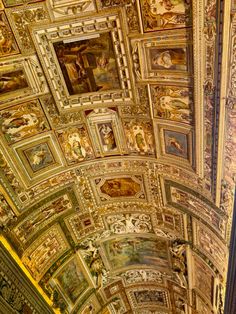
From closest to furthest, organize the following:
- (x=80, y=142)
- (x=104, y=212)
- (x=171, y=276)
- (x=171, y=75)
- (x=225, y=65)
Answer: (x=225, y=65) → (x=171, y=75) → (x=80, y=142) → (x=104, y=212) → (x=171, y=276)

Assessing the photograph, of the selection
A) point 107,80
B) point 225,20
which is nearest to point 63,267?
point 107,80

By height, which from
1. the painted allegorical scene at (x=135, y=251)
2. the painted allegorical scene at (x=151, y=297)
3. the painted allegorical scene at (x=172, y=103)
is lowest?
the painted allegorical scene at (x=151, y=297)

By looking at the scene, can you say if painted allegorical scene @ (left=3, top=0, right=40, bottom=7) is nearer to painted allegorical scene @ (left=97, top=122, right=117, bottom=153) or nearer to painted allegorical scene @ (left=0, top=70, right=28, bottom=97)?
painted allegorical scene @ (left=0, top=70, right=28, bottom=97)

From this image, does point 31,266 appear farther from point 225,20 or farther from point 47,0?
point 225,20

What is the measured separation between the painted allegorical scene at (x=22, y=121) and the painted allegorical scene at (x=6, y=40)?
1.58m

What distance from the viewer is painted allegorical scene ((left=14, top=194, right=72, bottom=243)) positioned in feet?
38.9

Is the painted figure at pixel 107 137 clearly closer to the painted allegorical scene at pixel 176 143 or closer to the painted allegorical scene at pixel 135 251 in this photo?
the painted allegorical scene at pixel 176 143

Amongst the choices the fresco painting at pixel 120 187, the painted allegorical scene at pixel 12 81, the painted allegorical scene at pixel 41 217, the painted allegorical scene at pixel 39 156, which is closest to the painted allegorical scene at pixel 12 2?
the painted allegorical scene at pixel 12 81

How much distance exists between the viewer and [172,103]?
9.52m

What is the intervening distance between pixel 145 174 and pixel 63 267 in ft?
17.5

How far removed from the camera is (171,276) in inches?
675

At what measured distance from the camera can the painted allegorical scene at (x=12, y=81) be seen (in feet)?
28.7

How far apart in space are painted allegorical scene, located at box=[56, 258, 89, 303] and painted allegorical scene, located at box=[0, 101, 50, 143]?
21.7 ft

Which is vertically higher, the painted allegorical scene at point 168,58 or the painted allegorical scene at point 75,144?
the painted allegorical scene at point 168,58
